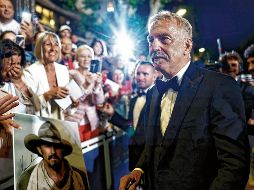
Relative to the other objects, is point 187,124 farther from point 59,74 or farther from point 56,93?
point 59,74

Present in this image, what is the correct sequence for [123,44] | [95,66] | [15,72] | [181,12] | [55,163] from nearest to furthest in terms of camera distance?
[55,163] < [181,12] < [15,72] < [95,66] < [123,44]

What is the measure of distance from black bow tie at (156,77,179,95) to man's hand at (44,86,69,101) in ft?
3.61

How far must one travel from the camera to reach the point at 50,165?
1.98m

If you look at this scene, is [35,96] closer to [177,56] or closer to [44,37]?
[44,37]

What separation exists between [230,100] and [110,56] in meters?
2.53

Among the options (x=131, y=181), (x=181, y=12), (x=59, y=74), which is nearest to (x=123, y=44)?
(x=59, y=74)

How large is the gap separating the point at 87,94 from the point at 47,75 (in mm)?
643

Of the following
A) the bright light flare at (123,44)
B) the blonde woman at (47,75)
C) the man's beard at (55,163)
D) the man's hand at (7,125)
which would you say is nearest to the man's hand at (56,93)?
the blonde woman at (47,75)

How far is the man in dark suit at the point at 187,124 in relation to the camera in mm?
1528

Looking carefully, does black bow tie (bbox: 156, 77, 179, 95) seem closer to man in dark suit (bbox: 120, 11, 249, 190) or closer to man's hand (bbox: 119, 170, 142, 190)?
man in dark suit (bbox: 120, 11, 249, 190)

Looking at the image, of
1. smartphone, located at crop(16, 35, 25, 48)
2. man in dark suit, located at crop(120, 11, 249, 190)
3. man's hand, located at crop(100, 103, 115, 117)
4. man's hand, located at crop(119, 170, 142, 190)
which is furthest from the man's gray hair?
man's hand, located at crop(100, 103, 115, 117)

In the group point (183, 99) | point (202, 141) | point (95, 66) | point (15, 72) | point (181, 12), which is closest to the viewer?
point (202, 141)

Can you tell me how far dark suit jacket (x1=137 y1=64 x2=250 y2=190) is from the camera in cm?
151

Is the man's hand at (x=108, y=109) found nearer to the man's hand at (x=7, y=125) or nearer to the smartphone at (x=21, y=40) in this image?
the smartphone at (x=21, y=40)
